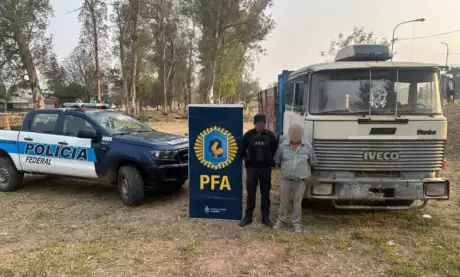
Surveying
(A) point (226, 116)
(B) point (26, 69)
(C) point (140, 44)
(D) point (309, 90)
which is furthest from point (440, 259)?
(C) point (140, 44)

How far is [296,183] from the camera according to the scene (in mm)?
5352

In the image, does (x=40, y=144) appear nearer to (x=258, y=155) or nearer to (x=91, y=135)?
(x=91, y=135)

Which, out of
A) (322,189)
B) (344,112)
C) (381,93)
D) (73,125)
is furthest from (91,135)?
(381,93)

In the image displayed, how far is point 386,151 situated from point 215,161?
2562 millimetres

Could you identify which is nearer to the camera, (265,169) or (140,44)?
(265,169)

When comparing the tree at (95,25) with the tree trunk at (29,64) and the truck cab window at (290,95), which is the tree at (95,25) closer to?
the tree trunk at (29,64)

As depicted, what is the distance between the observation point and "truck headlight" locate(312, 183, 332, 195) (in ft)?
17.5

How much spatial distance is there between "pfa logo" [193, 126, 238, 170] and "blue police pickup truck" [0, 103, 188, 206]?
1.06 meters

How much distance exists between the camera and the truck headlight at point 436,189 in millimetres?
5260

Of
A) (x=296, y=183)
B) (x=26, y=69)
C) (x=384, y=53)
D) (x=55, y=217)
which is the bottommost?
(x=55, y=217)

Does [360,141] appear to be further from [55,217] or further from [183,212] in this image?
[55,217]

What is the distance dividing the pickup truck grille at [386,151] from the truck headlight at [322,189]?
0.30 m

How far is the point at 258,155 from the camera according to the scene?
5457 millimetres

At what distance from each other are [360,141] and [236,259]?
8.07ft
